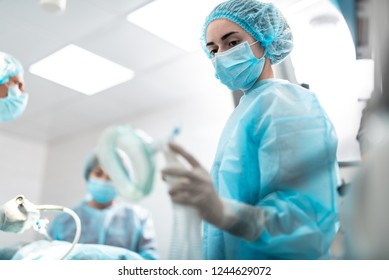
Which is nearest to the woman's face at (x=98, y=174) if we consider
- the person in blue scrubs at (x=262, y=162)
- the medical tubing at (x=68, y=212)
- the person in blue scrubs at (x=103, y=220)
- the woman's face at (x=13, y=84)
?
the person in blue scrubs at (x=103, y=220)

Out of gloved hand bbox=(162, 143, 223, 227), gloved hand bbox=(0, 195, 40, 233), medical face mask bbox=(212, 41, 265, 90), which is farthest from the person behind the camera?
gloved hand bbox=(0, 195, 40, 233)

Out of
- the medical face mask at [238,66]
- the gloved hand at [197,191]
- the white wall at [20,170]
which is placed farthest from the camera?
the white wall at [20,170]

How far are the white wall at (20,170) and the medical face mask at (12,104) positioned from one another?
6cm

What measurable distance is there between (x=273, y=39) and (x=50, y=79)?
759mm

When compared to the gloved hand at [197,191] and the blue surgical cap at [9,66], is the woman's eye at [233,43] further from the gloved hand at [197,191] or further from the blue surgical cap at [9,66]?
the blue surgical cap at [9,66]

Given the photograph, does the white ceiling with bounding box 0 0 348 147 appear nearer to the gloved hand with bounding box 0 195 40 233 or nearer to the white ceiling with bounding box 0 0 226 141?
the white ceiling with bounding box 0 0 226 141

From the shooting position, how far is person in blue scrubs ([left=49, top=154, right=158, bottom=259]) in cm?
147

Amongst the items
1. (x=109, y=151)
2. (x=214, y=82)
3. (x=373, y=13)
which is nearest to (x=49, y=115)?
(x=109, y=151)

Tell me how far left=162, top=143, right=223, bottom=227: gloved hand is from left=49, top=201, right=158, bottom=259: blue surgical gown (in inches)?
11.9

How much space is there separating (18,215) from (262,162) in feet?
2.51

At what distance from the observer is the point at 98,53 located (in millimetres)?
1585

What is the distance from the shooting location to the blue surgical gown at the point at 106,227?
1.48 meters

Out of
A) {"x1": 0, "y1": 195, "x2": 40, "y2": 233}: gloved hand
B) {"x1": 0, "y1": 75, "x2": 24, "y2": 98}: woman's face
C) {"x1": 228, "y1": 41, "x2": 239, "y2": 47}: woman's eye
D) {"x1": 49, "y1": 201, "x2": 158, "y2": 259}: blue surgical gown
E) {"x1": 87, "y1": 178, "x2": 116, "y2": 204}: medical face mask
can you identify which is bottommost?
{"x1": 49, "y1": 201, "x2": 158, "y2": 259}: blue surgical gown

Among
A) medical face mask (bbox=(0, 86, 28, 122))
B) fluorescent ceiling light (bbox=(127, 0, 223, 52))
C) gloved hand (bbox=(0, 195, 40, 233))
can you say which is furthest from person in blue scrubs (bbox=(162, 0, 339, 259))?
medical face mask (bbox=(0, 86, 28, 122))
